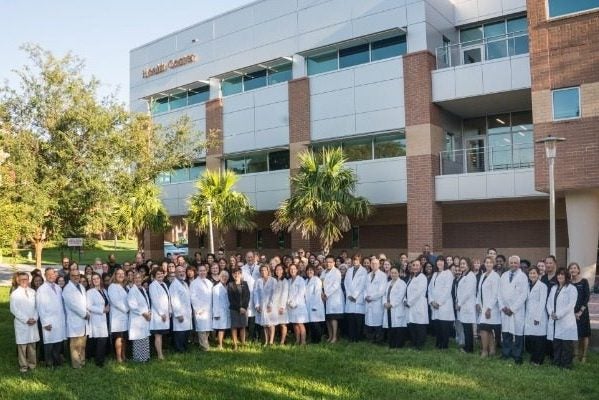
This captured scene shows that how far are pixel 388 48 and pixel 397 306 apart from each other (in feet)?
45.7

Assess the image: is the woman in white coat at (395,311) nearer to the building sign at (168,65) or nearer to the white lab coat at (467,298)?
the white lab coat at (467,298)

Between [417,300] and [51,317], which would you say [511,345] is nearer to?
[417,300]

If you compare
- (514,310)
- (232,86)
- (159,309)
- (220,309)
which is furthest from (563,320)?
(232,86)

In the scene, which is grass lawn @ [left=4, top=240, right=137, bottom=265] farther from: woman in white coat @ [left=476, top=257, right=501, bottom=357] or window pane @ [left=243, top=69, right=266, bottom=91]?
woman in white coat @ [left=476, top=257, right=501, bottom=357]

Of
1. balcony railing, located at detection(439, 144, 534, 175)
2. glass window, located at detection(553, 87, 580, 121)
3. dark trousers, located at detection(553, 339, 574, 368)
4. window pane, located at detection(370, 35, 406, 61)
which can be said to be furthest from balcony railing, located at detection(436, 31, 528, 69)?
dark trousers, located at detection(553, 339, 574, 368)

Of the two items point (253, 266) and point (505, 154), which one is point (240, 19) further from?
point (253, 266)

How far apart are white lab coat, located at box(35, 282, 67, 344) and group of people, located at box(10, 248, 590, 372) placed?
2 centimetres

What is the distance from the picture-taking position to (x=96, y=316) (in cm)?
1112

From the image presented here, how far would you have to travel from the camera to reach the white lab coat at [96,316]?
11.1m

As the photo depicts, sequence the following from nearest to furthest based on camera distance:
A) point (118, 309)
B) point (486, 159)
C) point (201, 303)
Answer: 1. point (118, 309)
2. point (201, 303)
3. point (486, 159)

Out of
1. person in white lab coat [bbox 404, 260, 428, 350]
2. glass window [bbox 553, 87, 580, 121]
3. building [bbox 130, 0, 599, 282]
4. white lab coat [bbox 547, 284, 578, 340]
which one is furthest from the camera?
building [bbox 130, 0, 599, 282]

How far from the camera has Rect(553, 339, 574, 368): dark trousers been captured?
1013cm

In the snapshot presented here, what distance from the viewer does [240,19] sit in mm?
28688

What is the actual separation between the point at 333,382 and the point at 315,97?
695 inches
